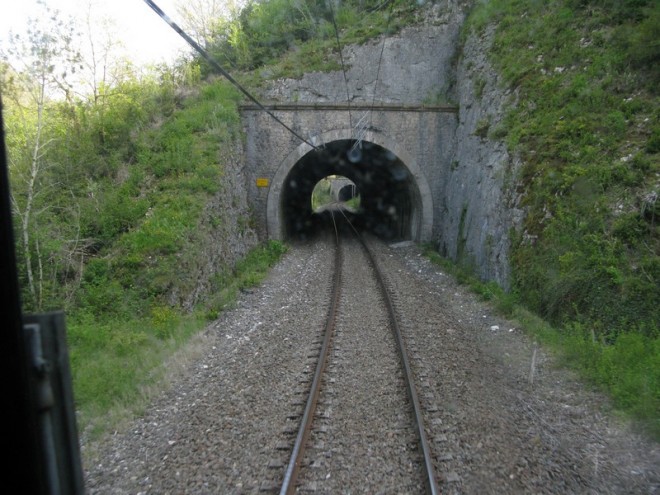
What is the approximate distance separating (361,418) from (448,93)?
49.5 feet

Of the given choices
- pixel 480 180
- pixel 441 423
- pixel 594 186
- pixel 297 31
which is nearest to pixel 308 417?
pixel 441 423

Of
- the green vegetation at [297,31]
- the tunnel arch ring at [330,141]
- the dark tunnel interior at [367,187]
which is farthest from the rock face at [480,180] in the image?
the green vegetation at [297,31]

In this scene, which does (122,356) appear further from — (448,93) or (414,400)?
(448,93)

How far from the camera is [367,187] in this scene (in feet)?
88.9

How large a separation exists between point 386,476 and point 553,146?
804cm

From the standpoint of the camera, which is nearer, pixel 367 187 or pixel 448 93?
A: pixel 448 93

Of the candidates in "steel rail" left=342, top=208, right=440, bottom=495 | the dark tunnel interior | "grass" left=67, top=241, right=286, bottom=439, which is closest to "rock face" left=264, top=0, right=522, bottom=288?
the dark tunnel interior

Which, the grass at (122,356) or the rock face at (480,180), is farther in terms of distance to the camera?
the rock face at (480,180)

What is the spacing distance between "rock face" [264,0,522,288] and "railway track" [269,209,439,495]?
17.7 ft

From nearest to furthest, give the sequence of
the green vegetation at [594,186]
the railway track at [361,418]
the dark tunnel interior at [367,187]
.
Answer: the railway track at [361,418], the green vegetation at [594,186], the dark tunnel interior at [367,187]

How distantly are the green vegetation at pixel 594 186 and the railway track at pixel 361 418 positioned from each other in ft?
8.29

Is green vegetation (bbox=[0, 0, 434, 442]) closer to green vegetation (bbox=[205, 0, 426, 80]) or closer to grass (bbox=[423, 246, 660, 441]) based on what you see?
green vegetation (bbox=[205, 0, 426, 80])

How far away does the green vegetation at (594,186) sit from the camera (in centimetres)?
593

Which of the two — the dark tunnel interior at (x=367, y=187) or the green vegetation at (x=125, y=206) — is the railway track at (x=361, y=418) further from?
the dark tunnel interior at (x=367, y=187)
